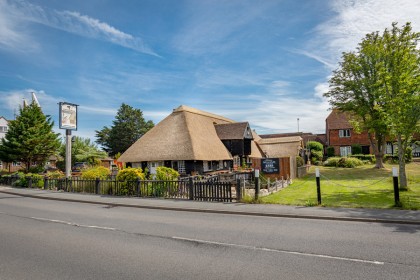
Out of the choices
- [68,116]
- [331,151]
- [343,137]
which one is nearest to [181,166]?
[68,116]

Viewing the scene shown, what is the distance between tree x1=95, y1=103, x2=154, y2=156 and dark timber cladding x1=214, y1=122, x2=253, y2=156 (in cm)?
4182

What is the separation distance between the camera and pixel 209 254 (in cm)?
664

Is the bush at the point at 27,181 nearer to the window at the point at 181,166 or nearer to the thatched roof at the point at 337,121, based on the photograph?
the window at the point at 181,166

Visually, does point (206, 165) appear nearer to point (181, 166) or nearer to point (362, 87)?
point (181, 166)

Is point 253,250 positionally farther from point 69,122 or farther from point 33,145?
point 33,145

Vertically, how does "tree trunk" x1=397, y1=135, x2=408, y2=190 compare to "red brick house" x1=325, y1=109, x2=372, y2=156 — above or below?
below

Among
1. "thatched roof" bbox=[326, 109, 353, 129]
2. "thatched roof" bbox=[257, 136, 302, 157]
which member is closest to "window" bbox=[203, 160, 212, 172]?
"thatched roof" bbox=[257, 136, 302, 157]

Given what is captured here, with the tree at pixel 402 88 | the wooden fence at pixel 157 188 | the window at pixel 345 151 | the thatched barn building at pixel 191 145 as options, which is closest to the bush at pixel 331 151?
the window at pixel 345 151

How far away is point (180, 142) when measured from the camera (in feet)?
101

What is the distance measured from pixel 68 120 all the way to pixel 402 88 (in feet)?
86.9

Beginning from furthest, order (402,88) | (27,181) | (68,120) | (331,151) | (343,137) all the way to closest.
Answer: (343,137)
(331,151)
(27,181)
(68,120)
(402,88)

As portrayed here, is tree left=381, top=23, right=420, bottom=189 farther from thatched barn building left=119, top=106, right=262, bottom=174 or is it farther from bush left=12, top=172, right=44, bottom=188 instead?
bush left=12, top=172, right=44, bottom=188

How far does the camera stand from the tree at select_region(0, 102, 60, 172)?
3994 centimetres

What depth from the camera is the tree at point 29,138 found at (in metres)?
39.9
